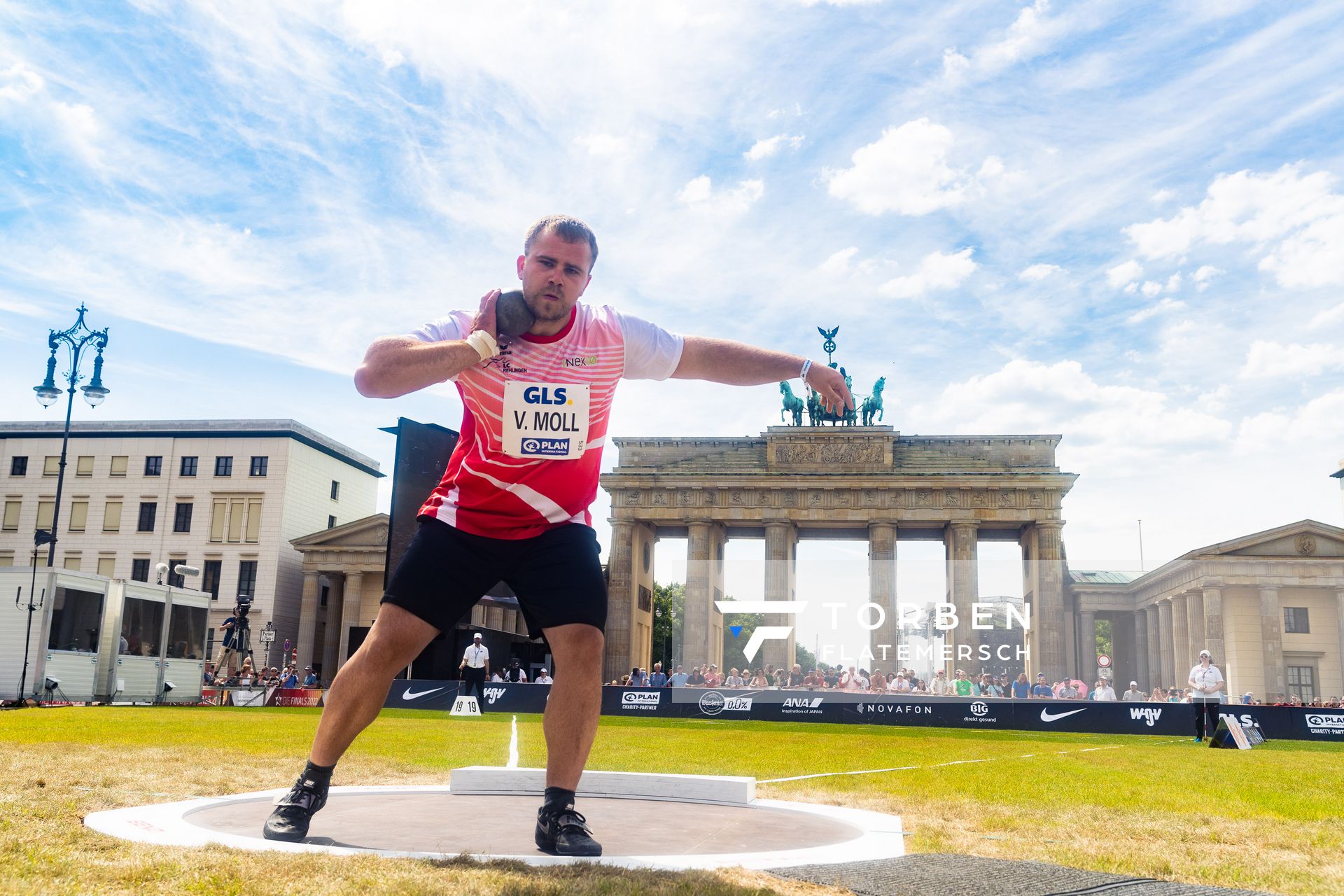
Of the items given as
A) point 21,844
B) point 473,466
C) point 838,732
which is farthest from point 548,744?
→ point 838,732

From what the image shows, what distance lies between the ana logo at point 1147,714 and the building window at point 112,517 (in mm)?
57831

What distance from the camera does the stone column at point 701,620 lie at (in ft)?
174

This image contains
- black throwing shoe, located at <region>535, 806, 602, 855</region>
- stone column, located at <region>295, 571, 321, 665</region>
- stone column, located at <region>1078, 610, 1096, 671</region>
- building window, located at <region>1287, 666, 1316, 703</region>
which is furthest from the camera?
stone column, located at <region>295, 571, 321, 665</region>

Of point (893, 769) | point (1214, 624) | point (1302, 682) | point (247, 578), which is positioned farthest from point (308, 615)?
point (893, 769)

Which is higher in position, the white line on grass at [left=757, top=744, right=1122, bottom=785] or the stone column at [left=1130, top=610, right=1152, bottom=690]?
the stone column at [left=1130, top=610, right=1152, bottom=690]

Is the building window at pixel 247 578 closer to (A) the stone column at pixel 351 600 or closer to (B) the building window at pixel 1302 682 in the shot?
(A) the stone column at pixel 351 600

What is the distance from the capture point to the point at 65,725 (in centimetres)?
1538

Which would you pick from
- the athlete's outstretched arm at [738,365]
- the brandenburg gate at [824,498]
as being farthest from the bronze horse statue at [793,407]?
the athlete's outstretched arm at [738,365]

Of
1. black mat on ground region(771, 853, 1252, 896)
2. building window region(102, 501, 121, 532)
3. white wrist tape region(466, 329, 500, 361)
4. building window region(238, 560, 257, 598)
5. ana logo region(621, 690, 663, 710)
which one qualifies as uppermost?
building window region(102, 501, 121, 532)

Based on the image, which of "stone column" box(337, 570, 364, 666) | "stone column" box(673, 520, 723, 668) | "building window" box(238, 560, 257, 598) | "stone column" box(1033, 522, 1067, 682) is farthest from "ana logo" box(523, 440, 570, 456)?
"building window" box(238, 560, 257, 598)

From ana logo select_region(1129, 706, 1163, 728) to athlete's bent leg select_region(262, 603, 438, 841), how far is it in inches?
910

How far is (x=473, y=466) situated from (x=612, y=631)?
54.3 meters

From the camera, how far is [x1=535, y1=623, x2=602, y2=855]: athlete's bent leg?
13.3 feet

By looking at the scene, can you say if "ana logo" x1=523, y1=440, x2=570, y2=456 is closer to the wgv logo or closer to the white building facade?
the wgv logo
